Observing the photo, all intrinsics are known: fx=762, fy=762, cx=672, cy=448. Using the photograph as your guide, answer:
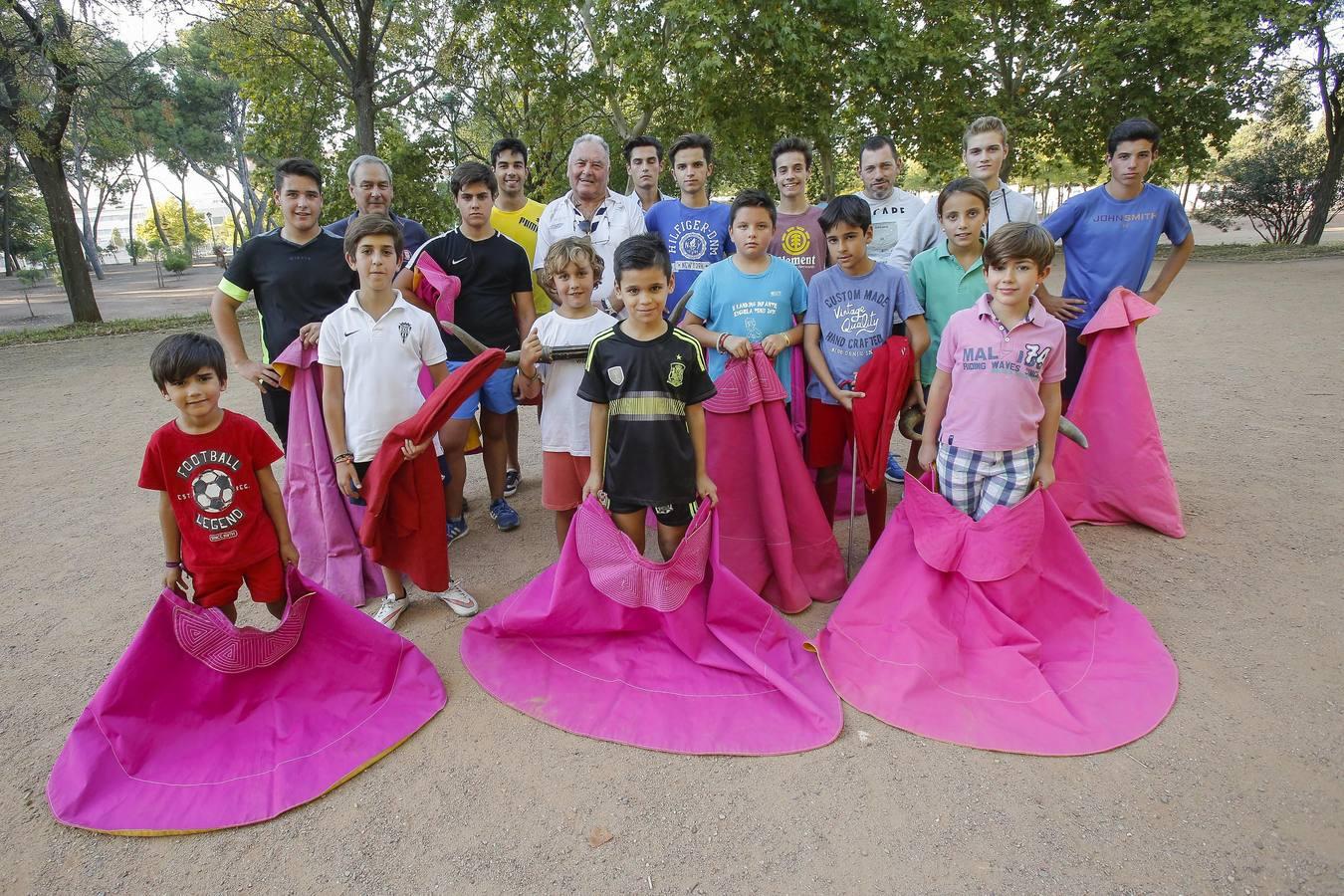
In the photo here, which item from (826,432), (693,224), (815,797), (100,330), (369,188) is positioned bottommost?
(815,797)

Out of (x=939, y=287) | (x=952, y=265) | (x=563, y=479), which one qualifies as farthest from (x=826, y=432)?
(x=563, y=479)

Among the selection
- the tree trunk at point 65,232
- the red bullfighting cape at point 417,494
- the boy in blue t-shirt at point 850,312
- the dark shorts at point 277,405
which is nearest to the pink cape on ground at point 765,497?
the boy in blue t-shirt at point 850,312

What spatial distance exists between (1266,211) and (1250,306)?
12935 millimetres

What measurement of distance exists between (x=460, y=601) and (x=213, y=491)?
1183mm

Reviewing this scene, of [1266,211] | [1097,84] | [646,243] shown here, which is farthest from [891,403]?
[1266,211]

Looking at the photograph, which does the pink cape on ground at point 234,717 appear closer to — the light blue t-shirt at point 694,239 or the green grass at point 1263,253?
the light blue t-shirt at point 694,239

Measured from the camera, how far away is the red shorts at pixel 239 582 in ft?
9.33

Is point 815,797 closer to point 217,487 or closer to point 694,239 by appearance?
point 217,487

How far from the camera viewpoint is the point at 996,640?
9.75 feet

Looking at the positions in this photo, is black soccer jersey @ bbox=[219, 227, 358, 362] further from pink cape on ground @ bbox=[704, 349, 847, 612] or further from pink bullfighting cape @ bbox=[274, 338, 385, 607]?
pink cape on ground @ bbox=[704, 349, 847, 612]

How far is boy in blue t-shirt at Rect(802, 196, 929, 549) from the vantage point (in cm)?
340

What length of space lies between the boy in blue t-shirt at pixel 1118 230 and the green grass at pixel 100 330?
13.5m

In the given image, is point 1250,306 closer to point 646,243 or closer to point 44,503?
point 646,243

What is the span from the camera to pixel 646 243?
9.55 ft
